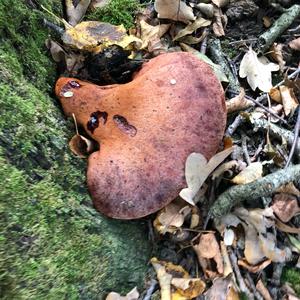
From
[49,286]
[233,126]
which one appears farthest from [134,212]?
[233,126]

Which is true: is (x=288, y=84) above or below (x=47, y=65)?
below

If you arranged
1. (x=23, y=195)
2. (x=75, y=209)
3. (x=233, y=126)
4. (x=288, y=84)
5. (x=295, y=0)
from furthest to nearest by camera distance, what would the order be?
1. (x=295, y=0)
2. (x=288, y=84)
3. (x=233, y=126)
4. (x=75, y=209)
5. (x=23, y=195)

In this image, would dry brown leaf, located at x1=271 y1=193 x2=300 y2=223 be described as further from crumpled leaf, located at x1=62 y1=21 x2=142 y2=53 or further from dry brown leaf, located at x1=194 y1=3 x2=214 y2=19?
dry brown leaf, located at x1=194 y1=3 x2=214 y2=19

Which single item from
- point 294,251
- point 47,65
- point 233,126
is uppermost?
point 47,65

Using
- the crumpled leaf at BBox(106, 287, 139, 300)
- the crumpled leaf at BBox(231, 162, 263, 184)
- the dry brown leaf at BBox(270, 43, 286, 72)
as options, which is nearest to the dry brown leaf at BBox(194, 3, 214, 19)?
the dry brown leaf at BBox(270, 43, 286, 72)

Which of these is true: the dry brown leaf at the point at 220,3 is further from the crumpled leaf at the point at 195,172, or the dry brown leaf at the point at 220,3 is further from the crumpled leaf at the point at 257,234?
the crumpled leaf at the point at 257,234

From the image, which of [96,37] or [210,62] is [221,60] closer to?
[210,62]

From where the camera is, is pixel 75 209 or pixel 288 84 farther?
pixel 288 84

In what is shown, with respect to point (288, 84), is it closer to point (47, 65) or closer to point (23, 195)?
point (47, 65)
